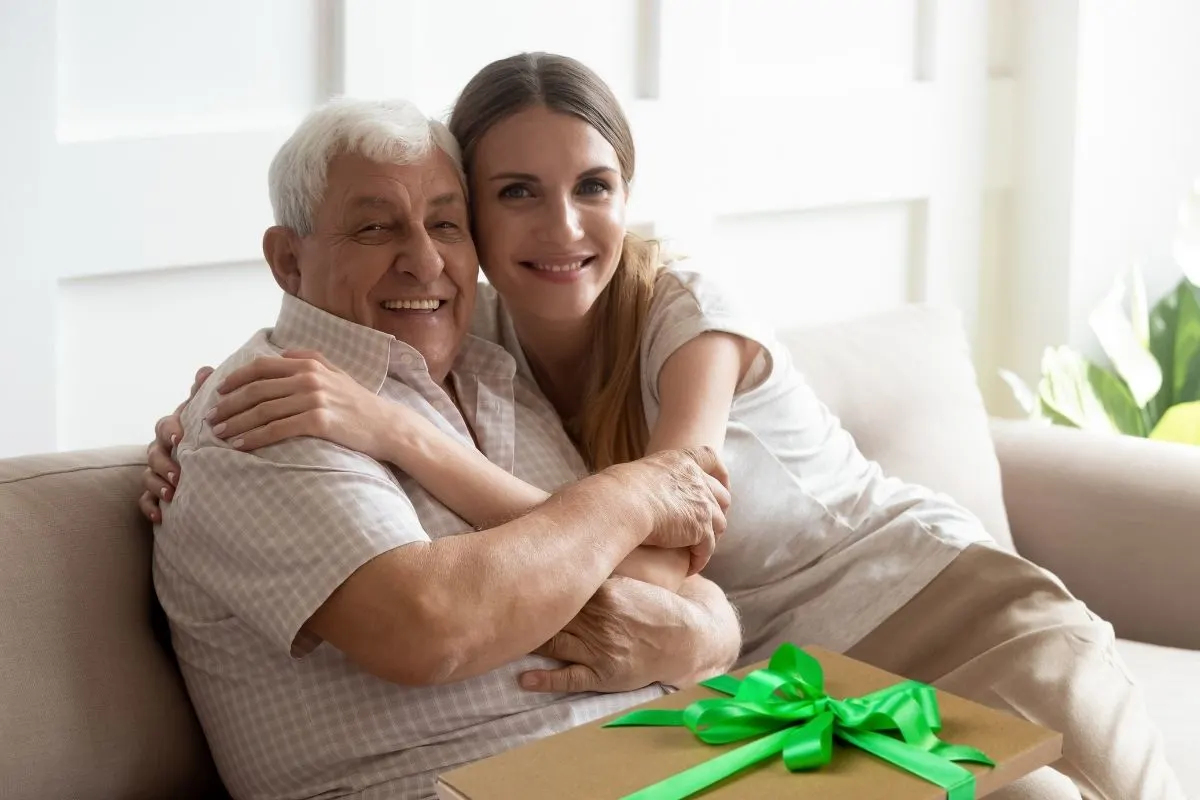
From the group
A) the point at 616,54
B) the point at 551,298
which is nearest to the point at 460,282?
the point at 551,298

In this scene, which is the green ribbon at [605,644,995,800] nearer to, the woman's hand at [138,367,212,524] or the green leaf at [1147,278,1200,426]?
the woman's hand at [138,367,212,524]

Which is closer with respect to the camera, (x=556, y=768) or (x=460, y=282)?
(x=556, y=768)

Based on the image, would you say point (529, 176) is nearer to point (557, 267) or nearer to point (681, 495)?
point (557, 267)

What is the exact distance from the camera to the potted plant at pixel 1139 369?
314cm

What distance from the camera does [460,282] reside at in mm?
1709

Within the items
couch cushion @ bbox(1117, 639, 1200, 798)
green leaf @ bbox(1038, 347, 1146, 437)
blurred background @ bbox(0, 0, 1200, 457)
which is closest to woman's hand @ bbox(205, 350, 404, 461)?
blurred background @ bbox(0, 0, 1200, 457)

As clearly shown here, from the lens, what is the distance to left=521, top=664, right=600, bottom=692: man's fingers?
4.98 ft

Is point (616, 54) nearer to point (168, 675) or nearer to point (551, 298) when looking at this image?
point (551, 298)

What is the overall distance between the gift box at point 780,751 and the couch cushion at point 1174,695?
0.69m

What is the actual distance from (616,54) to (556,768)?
1.76m

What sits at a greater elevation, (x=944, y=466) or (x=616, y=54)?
(x=616, y=54)

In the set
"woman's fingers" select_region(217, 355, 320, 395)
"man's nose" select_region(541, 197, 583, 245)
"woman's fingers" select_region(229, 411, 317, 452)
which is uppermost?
"man's nose" select_region(541, 197, 583, 245)

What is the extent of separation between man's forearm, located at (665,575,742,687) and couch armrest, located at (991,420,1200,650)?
83 cm

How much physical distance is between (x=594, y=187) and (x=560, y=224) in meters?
0.09
